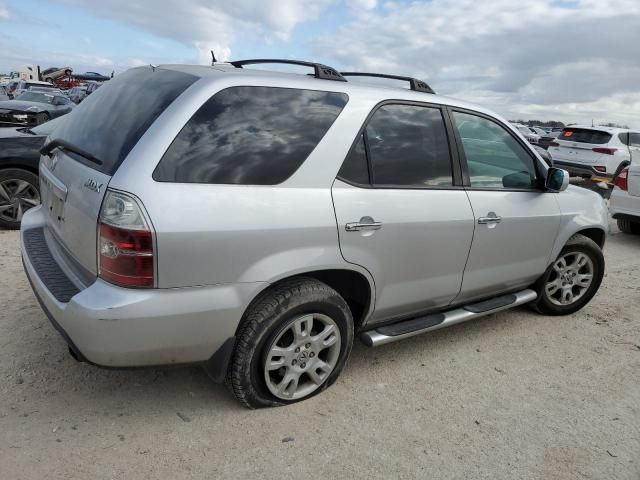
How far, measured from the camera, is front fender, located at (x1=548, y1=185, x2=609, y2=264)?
409cm

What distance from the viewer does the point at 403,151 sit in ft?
10.3

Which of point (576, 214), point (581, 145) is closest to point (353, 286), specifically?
point (576, 214)

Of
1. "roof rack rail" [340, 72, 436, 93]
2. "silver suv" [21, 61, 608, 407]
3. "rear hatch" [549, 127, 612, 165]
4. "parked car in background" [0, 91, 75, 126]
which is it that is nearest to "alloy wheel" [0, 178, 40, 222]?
"silver suv" [21, 61, 608, 407]

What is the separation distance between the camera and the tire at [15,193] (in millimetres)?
5699

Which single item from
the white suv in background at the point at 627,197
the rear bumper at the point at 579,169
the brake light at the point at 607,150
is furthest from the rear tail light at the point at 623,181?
the brake light at the point at 607,150

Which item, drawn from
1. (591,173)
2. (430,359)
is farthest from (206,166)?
(591,173)

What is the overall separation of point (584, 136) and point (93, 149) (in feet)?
42.9

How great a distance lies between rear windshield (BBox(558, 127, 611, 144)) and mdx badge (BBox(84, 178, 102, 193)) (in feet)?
42.9

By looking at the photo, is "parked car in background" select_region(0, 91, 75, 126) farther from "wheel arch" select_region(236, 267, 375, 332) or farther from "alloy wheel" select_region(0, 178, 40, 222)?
"wheel arch" select_region(236, 267, 375, 332)

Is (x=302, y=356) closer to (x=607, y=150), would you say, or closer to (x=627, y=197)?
(x=627, y=197)

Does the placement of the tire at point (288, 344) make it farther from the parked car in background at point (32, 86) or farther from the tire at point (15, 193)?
the parked car in background at point (32, 86)

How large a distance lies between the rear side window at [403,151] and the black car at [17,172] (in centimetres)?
412

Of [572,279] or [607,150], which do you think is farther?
[607,150]

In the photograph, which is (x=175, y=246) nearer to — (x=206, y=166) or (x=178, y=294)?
(x=178, y=294)
